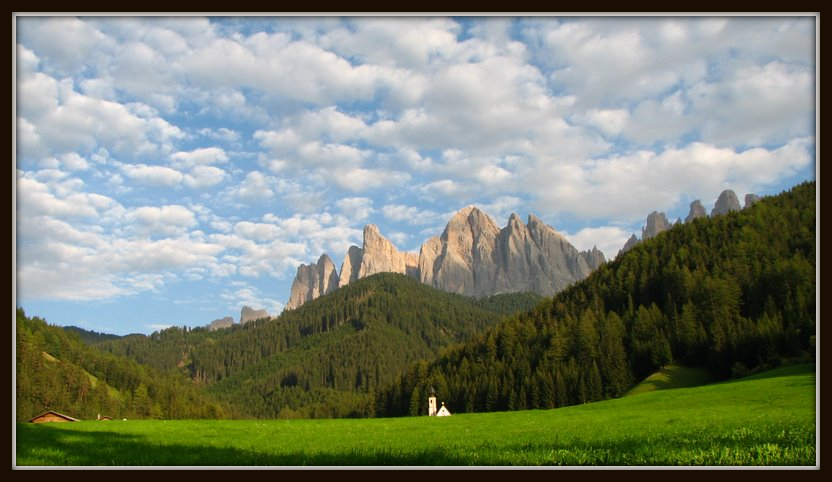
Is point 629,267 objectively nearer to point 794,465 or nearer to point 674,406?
point 674,406

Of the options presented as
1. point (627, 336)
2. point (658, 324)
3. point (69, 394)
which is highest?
point (658, 324)

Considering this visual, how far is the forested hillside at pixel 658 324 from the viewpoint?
106 m

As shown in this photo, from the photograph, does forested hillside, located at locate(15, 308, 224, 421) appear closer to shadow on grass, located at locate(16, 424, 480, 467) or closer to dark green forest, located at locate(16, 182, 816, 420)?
dark green forest, located at locate(16, 182, 816, 420)

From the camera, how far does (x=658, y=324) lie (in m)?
128

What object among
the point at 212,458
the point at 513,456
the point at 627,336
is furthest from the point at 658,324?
the point at 212,458

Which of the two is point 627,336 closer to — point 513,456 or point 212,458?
point 513,456

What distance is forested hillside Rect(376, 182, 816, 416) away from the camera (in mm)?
105688

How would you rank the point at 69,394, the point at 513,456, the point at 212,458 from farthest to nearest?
the point at 69,394 < the point at 212,458 < the point at 513,456

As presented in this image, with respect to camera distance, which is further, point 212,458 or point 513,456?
point 212,458

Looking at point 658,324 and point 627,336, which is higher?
point 658,324

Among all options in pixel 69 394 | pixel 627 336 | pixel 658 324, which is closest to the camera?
pixel 658 324

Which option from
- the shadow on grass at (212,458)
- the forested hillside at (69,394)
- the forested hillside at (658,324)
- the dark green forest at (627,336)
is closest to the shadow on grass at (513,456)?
the shadow on grass at (212,458)

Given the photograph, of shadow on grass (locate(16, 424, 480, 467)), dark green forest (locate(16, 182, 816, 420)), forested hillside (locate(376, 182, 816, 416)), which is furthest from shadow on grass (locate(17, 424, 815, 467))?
forested hillside (locate(376, 182, 816, 416))

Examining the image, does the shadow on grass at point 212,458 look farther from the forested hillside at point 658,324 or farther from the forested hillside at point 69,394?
the forested hillside at point 69,394
